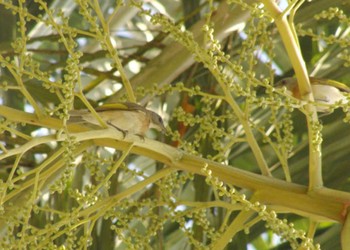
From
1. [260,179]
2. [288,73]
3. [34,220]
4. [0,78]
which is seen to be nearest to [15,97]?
[0,78]

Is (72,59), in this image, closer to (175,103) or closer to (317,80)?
(317,80)

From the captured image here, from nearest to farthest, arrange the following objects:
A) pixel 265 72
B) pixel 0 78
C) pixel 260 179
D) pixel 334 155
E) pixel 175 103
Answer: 1. pixel 260 179
2. pixel 334 155
3. pixel 0 78
4. pixel 265 72
5. pixel 175 103

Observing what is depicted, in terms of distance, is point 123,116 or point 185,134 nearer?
point 123,116

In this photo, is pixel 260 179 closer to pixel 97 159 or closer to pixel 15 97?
pixel 97 159

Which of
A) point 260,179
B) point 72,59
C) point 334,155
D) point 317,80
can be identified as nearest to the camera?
point 72,59

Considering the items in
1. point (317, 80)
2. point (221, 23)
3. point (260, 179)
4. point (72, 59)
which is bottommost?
point (260, 179)

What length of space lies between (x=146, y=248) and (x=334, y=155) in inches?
29.4

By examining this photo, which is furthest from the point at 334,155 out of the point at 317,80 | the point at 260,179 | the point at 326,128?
the point at 260,179

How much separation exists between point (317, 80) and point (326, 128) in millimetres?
403

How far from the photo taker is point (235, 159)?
2871 millimetres

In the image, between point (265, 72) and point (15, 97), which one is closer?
point (15, 97)

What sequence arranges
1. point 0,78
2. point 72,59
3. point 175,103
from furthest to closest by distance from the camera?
point 175,103 < point 0,78 < point 72,59

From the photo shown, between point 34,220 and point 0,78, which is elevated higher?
point 0,78

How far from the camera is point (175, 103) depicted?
3.31 metres
